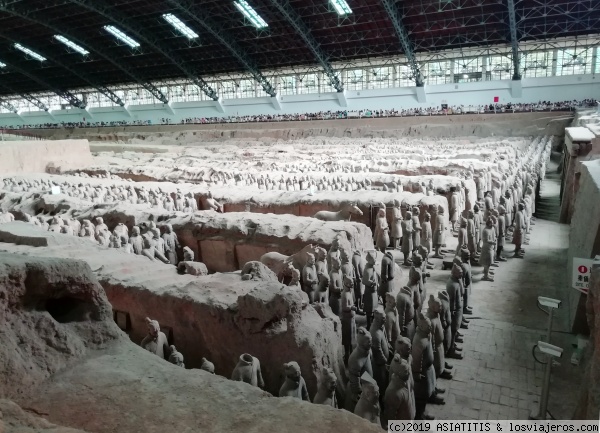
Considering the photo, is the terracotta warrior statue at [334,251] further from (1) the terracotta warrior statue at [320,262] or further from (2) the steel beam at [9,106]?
(2) the steel beam at [9,106]

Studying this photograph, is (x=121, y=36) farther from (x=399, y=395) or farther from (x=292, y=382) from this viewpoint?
(x=399, y=395)

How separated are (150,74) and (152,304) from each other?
102 ft

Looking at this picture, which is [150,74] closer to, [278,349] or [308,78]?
[308,78]

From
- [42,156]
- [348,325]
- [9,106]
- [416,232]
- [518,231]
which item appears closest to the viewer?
[348,325]

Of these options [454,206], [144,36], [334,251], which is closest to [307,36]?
[144,36]

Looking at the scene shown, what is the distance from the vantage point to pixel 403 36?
21344 mm

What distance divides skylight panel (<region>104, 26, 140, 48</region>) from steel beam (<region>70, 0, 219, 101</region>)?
407mm

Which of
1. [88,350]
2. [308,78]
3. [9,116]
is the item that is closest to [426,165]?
[88,350]

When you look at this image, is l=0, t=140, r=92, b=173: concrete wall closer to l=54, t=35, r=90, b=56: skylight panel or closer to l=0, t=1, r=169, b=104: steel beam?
l=0, t=1, r=169, b=104: steel beam

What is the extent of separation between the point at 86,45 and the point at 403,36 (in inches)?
744

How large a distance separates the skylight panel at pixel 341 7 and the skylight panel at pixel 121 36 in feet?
41.2

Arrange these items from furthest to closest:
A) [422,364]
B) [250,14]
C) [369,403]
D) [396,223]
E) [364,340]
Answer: [250,14] → [396,223] → [422,364] → [364,340] → [369,403]

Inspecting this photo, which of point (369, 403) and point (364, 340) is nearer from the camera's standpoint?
point (369, 403)

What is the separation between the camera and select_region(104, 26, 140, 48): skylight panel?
2462 centimetres
